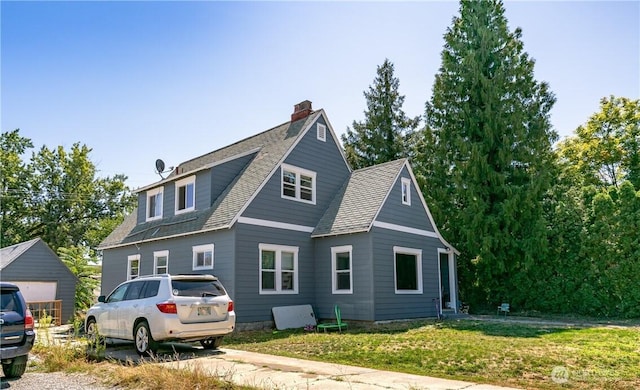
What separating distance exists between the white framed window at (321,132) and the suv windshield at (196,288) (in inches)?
362

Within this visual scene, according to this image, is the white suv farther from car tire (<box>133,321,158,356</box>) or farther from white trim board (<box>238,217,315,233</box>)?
white trim board (<box>238,217,315,233</box>)

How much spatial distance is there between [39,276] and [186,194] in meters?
10.3

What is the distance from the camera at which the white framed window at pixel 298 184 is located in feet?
57.4

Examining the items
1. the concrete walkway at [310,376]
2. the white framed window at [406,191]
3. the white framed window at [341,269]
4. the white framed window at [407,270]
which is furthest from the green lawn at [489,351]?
the white framed window at [406,191]

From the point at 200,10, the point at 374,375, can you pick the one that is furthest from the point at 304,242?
the point at 374,375

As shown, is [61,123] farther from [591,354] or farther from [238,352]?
[591,354]

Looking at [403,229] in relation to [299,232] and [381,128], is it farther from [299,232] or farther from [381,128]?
[381,128]

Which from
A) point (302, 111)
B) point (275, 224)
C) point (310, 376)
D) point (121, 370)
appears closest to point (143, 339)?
point (121, 370)

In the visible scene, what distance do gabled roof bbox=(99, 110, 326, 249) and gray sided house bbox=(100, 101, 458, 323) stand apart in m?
0.06

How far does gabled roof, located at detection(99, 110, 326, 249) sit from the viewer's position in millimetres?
16125

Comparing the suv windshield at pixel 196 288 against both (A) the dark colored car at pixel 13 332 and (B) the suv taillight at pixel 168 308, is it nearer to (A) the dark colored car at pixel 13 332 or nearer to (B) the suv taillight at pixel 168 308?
(B) the suv taillight at pixel 168 308

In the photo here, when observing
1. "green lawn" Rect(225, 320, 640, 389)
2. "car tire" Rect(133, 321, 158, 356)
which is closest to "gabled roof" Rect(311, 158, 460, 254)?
"green lawn" Rect(225, 320, 640, 389)

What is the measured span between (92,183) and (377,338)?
123ft

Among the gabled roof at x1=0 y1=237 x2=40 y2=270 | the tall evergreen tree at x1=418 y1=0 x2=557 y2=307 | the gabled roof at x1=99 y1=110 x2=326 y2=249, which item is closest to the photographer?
the gabled roof at x1=99 y1=110 x2=326 y2=249
